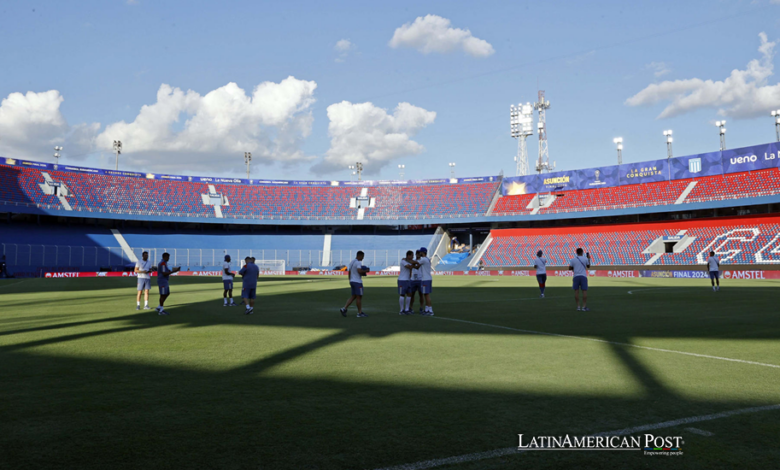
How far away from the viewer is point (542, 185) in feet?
247

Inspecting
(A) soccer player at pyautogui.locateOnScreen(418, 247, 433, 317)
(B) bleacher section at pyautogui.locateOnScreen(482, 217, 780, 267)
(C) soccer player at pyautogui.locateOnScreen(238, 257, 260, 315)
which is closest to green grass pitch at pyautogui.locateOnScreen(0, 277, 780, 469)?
(A) soccer player at pyautogui.locateOnScreen(418, 247, 433, 317)

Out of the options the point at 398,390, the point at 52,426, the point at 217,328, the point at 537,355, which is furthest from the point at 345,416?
the point at 217,328

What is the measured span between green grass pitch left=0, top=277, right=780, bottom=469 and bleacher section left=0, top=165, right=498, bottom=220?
63.6 m

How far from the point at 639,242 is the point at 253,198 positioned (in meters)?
53.0

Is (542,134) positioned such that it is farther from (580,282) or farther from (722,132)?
(580,282)

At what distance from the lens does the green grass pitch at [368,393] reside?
462 centimetres

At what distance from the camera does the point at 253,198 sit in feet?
263

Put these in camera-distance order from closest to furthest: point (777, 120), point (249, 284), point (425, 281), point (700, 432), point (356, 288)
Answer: point (700, 432)
point (356, 288)
point (425, 281)
point (249, 284)
point (777, 120)

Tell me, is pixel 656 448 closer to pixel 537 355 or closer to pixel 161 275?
pixel 537 355

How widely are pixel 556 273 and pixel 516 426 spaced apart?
2122 inches

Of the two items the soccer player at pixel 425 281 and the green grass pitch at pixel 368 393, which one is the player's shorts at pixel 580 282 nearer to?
the green grass pitch at pixel 368 393

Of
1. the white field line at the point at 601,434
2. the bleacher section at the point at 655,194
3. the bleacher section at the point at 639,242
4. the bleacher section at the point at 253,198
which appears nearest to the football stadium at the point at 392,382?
the white field line at the point at 601,434

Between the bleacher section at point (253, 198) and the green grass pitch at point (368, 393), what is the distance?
63.6 m

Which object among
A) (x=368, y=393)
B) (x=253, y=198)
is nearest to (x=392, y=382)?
(x=368, y=393)
